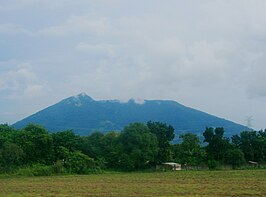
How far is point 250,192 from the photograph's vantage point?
87.4ft

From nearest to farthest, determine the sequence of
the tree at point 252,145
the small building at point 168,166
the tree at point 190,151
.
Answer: the small building at point 168,166
the tree at point 190,151
the tree at point 252,145

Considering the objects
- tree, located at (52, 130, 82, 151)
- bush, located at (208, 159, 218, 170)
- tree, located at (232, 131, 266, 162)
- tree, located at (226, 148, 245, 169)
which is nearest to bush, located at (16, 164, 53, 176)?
tree, located at (52, 130, 82, 151)

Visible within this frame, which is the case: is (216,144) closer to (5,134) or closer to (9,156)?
(9,156)

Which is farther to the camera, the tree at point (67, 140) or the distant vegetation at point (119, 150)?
the tree at point (67, 140)

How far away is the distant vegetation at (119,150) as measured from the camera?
58906 mm

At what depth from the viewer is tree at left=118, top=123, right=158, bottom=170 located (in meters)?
63.2

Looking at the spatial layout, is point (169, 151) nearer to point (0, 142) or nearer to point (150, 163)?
point (150, 163)

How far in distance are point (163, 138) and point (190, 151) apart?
17.3ft

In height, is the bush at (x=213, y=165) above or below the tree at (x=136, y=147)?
below

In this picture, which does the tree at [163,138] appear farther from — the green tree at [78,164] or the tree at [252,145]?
the green tree at [78,164]

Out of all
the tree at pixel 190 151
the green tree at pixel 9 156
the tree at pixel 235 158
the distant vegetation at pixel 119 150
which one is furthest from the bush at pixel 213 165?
the green tree at pixel 9 156

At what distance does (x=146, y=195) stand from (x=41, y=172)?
1265 inches

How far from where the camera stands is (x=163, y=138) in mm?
71562

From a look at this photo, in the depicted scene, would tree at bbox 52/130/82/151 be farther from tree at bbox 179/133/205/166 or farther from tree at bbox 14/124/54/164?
tree at bbox 179/133/205/166
